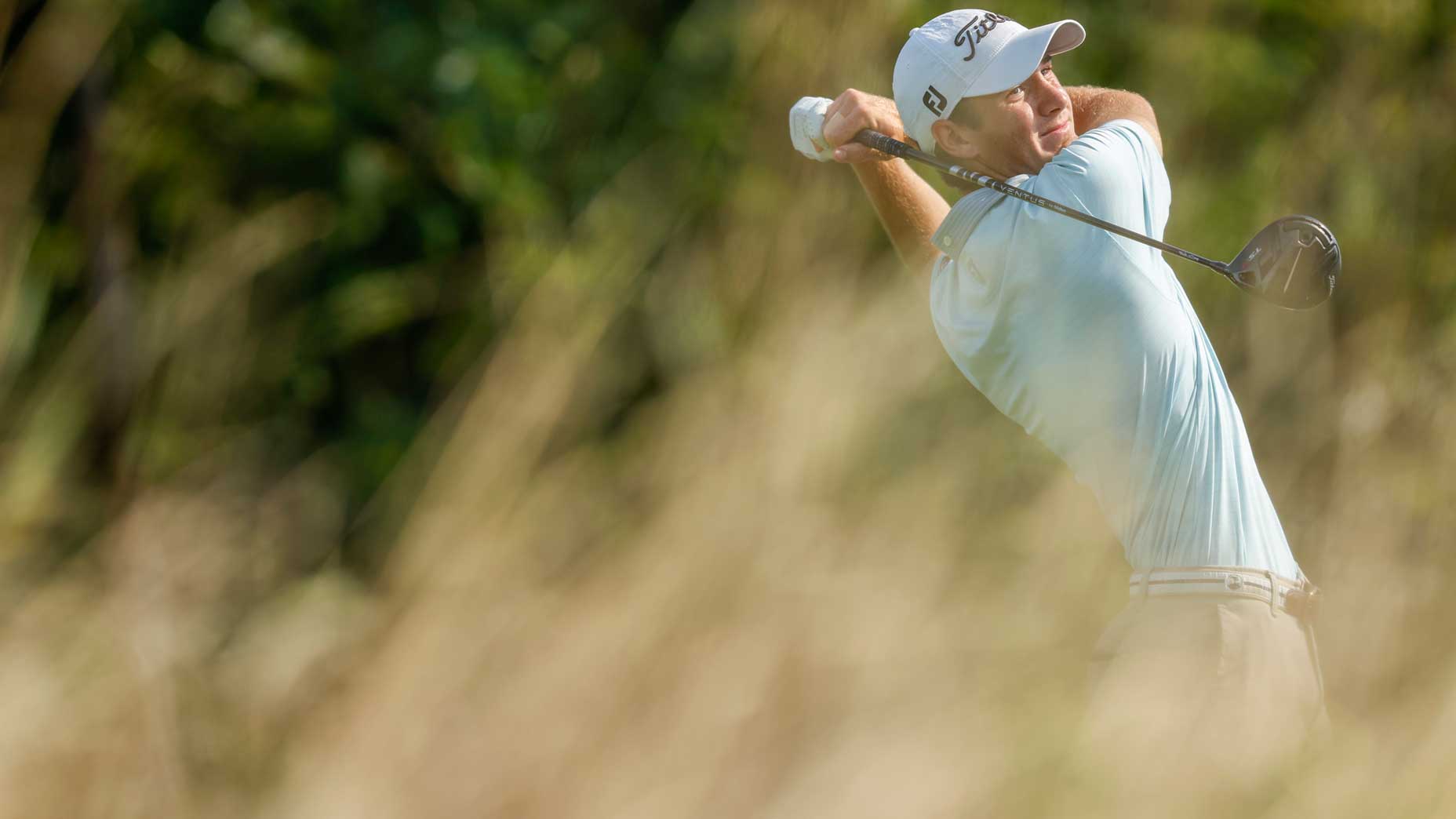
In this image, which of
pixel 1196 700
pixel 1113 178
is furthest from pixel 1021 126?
pixel 1196 700

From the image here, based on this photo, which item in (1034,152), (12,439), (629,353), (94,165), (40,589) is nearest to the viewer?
(40,589)

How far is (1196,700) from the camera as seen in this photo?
1.79 m

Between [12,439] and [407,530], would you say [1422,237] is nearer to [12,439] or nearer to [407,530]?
[407,530]

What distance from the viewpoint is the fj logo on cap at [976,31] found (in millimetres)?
2129

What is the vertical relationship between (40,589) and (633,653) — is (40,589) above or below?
above

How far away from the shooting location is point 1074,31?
7.18 feet

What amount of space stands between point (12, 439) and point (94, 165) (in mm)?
1628

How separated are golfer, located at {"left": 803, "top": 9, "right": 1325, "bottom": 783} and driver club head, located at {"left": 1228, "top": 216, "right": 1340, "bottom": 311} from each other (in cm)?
11

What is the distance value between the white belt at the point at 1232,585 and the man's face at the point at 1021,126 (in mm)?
606

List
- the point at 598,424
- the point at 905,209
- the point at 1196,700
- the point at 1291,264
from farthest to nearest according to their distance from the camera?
1. the point at 598,424
2. the point at 905,209
3. the point at 1291,264
4. the point at 1196,700

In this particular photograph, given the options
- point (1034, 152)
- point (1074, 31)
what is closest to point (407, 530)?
point (1034, 152)

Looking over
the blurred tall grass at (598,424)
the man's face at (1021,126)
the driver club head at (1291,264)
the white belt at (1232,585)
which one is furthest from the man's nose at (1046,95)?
the white belt at (1232,585)

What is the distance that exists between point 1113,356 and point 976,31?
1.63 ft

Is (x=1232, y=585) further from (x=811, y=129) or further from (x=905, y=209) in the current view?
(x=811, y=129)
